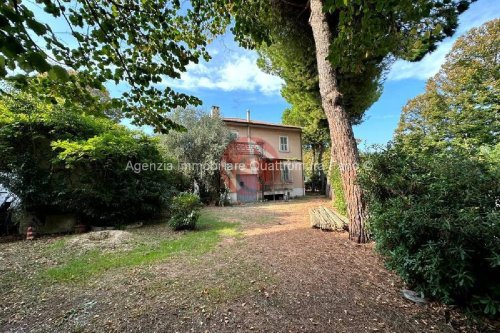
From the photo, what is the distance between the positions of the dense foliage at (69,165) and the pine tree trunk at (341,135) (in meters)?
6.60

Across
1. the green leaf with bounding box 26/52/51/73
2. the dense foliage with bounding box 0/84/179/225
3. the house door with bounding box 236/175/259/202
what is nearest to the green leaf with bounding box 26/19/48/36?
the green leaf with bounding box 26/52/51/73

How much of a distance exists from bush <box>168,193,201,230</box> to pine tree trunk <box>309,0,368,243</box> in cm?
461

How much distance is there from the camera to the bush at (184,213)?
693 centimetres

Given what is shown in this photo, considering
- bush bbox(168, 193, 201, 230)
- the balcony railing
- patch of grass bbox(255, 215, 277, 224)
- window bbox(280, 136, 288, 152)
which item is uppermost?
window bbox(280, 136, 288, 152)

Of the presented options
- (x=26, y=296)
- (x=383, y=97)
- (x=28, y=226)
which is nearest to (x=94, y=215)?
(x=28, y=226)

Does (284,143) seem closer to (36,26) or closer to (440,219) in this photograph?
(440,219)

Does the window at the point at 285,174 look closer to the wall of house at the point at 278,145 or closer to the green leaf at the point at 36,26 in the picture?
the wall of house at the point at 278,145

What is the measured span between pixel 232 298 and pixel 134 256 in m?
2.85

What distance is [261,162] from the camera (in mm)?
17109

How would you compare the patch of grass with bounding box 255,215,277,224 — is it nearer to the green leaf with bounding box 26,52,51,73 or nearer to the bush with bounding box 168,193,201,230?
the bush with bounding box 168,193,201,230

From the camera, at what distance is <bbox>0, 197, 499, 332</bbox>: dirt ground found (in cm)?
238

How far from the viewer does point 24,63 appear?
1.29m

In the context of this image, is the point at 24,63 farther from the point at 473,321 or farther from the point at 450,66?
the point at 450,66

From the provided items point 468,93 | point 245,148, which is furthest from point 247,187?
point 468,93
